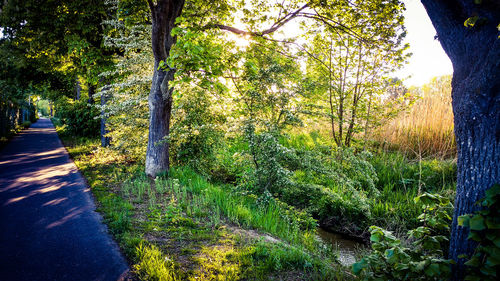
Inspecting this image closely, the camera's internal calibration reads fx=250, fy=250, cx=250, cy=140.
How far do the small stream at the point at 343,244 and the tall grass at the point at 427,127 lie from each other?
3.65 meters

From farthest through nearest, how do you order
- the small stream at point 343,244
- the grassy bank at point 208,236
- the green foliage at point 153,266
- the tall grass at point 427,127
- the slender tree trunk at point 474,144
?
the tall grass at point 427,127, the small stream at point 343,244, the grassy bank at point 208,236, the green foliage at point 153,266, the slender tree trunk at point 474,144

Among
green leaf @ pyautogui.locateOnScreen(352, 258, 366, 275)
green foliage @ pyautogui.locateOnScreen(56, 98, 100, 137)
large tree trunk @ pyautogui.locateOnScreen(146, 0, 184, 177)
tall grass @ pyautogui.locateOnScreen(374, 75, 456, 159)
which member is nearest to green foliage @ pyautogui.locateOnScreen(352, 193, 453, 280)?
green leaf @ pyautogui.locateOnScreen(352, 258, 366, 275)

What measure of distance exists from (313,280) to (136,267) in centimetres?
201

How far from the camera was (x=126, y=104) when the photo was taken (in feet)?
25.6

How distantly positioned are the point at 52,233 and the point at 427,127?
949 cm

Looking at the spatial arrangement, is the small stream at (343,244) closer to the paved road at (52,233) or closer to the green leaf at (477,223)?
the green leaf at (477,223)

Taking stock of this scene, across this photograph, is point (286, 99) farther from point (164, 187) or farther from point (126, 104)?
point (126, 104)

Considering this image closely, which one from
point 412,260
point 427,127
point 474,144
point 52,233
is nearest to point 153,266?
point 52,233

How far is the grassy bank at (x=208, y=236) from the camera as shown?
287 centimetres

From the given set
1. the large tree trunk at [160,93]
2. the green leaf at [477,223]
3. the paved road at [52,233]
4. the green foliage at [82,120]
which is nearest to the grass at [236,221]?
the paved road at [52,233]

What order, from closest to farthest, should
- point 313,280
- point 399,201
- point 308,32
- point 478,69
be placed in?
point 478,69 → point 313,280 → point 399,201 → point 308,32

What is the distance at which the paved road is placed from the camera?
2883 millimetres

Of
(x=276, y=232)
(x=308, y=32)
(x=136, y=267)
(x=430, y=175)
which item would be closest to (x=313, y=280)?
(x=276, y=232)

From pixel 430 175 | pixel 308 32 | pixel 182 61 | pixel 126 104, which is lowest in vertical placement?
pixel 430 175
